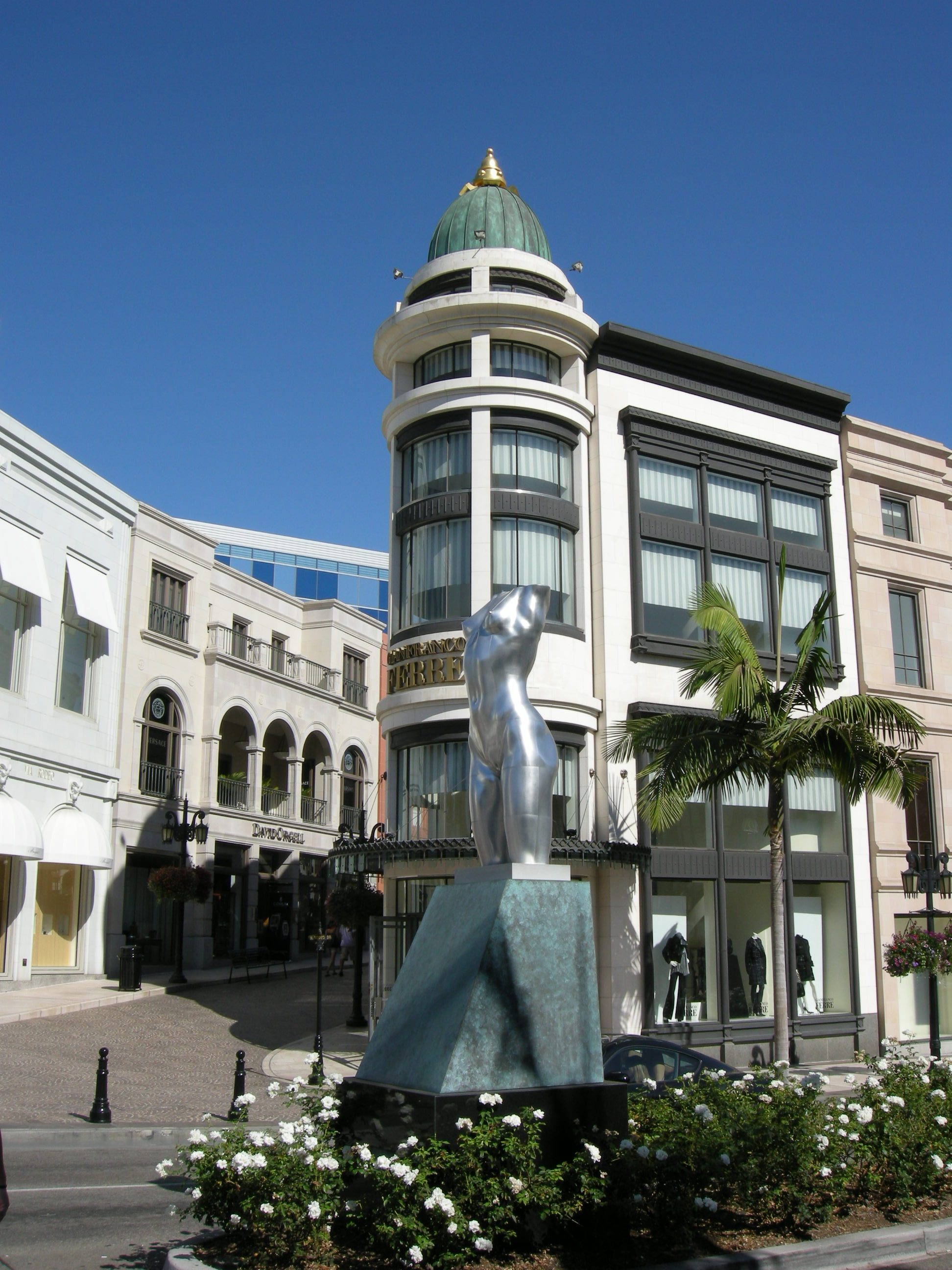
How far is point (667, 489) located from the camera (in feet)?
83.4

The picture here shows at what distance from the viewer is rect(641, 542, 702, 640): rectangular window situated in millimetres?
24500

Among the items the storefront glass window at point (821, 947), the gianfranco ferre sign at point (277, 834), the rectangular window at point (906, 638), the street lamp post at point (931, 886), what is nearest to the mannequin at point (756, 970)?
the storefront glass window at point (821, 947)

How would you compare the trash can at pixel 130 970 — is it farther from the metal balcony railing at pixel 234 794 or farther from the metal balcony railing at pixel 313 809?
the metal balcony railing at pixel 313 809

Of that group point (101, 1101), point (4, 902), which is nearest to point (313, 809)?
point (4, 902)

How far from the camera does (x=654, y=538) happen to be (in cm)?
2477

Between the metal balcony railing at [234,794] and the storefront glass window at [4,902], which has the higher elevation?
the metal balcony railing at [234,794]

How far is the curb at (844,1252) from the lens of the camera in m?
7.74

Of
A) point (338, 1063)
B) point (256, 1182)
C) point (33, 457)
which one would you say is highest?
point (33, 457)

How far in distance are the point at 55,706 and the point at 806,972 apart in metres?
19.7

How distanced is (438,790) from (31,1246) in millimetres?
14029

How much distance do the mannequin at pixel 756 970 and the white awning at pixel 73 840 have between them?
16.8m

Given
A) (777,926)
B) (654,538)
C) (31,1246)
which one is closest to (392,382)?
(654,538)

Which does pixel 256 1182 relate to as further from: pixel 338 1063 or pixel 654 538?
pixel 654 538

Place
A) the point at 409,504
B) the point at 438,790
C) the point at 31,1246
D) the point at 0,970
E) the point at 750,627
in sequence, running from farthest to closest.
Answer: the point at 0,970 < the point at 750,627 < the point at 409,504 < the point at 438,790 < the point at 31,1246
